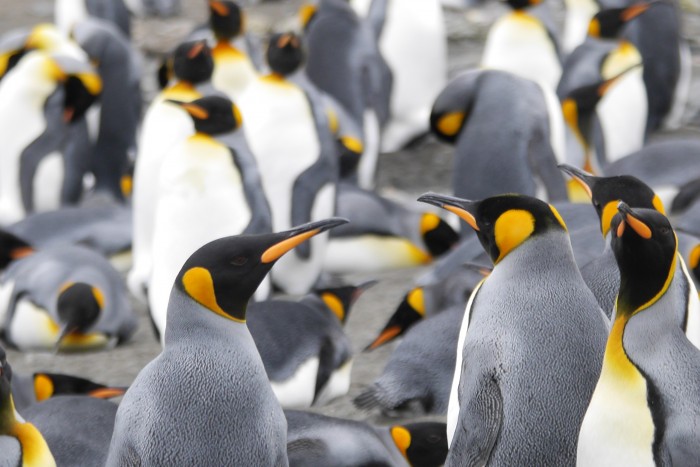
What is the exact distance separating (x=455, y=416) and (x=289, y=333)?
1.16 meters

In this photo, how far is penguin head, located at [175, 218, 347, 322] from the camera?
289cm

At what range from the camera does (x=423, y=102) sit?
8523 mm

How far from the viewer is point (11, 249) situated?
5746mm

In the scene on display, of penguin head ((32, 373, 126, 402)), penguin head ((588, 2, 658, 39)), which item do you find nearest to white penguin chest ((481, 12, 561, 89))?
penguin head ((588, 2, 658, 39))

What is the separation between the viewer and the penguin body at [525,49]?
786cm

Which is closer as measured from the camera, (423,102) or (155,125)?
(155,125)

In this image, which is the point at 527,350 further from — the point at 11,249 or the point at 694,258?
the point at 11,249

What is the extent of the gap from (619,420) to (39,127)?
16.5 ft

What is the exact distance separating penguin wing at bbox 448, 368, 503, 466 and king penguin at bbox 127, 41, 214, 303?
118 inches

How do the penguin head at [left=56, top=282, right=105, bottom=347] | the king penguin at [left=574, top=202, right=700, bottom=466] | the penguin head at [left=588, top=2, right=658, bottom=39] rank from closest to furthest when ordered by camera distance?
1. the king penguin at [left=574, top=202, right=700, bottom=466]
2. the penguin head at [left=56, top=282, right=105, bottom=347]
3. the penguin head at [left=588, top=2, right=658, bottom=39]

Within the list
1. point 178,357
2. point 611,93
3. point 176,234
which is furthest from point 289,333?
point 611,93

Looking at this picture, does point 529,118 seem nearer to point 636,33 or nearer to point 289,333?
point 289,333

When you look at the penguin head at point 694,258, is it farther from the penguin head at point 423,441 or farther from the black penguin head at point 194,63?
the black penguin head at point 194,63

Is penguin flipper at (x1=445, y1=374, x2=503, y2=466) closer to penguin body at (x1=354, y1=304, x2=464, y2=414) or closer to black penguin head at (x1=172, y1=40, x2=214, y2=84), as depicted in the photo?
penguin body at (x1=354, y1=304, x2=464, y2=414)
